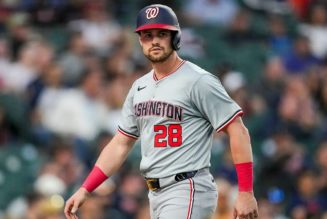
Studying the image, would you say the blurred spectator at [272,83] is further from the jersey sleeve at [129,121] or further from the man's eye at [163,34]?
the man's eye at [163,34]

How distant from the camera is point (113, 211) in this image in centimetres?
997

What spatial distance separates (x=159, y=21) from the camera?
5.87 m

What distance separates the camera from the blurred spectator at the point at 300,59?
13859 mm

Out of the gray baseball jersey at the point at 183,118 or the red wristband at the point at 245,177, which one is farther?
the gray baseball jersey at the point at 183,118

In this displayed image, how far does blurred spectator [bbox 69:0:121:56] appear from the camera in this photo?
523 inches

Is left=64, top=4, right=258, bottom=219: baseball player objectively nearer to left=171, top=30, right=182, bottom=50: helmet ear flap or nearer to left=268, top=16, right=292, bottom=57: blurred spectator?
left=171, top=30, right=182, bottom=50: helmet ear flap

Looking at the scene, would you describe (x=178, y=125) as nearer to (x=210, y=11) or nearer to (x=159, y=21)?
(x=159, y=21)

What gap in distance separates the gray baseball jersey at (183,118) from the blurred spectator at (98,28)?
7146mm

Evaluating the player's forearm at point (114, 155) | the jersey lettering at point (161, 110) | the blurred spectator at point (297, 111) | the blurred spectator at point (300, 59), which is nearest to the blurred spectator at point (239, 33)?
the blurred spectator at point (300, 59)

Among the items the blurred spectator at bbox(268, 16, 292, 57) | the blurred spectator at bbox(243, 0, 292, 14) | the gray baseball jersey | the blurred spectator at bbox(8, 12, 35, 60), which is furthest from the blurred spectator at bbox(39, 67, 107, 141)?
the gray baseball jersey

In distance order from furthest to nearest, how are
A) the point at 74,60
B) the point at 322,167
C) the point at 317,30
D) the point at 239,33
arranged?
the point at 317,30 → the point at 239,33 → the point at 74,60 → the point at 322,167

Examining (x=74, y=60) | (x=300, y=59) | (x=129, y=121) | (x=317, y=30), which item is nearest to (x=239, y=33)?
(x=300, y=59)

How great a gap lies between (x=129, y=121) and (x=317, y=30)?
30.0ft

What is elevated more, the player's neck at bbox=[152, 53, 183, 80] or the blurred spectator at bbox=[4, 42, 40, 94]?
the player's neck at bbox=[152, 53, 183, 80]
